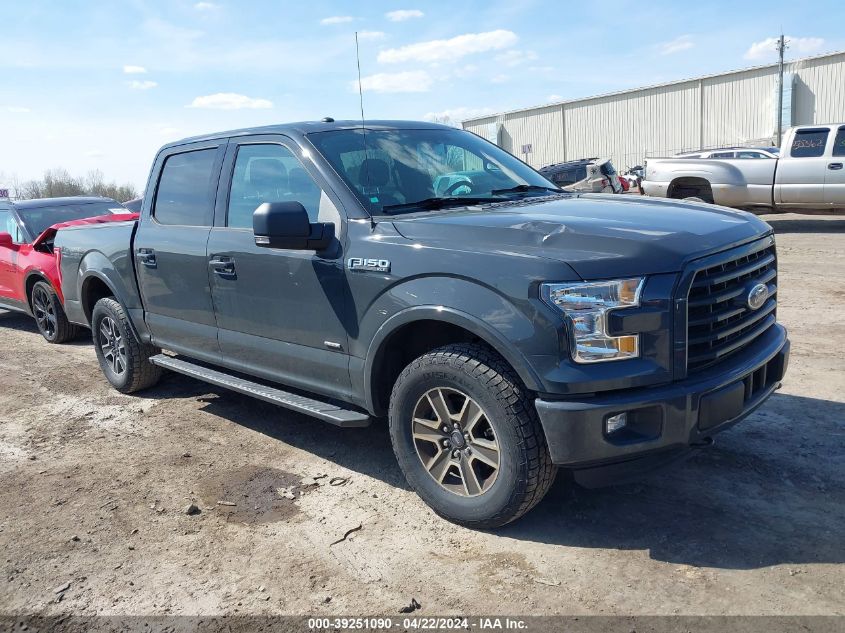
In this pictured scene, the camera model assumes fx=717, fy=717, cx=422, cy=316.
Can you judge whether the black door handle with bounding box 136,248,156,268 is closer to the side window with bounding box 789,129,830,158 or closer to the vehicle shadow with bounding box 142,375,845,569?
the vehicle shadow with bounding box 142,375,845,569

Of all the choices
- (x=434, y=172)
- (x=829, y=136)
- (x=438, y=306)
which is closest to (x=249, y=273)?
(x=434, y=172)

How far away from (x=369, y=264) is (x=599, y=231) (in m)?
1.14

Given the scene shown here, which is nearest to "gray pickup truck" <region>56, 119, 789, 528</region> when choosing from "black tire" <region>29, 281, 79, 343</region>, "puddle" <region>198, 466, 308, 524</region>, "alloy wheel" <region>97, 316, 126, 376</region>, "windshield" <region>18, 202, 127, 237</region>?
"puddle" <region>198, 466, 308, 524</region>

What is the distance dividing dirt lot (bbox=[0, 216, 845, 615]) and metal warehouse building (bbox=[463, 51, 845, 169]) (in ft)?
126

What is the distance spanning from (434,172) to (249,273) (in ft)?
4.09

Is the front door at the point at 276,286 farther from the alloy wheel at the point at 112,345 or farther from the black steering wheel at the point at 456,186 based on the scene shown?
the alloy wheel at the point at 112,345

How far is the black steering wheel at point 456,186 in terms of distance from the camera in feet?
13.2

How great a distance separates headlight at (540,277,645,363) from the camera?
2.86m

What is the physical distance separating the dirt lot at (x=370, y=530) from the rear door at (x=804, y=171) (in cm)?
994

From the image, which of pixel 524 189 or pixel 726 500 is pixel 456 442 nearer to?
pixel 726 500

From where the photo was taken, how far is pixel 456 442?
11.1 ft

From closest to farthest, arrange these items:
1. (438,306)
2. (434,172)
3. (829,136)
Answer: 1. (438,306)
2. (434,172)
3. (829,136)

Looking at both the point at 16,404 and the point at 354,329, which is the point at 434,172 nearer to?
the point at 354,329

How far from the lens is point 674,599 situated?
8.98ft
